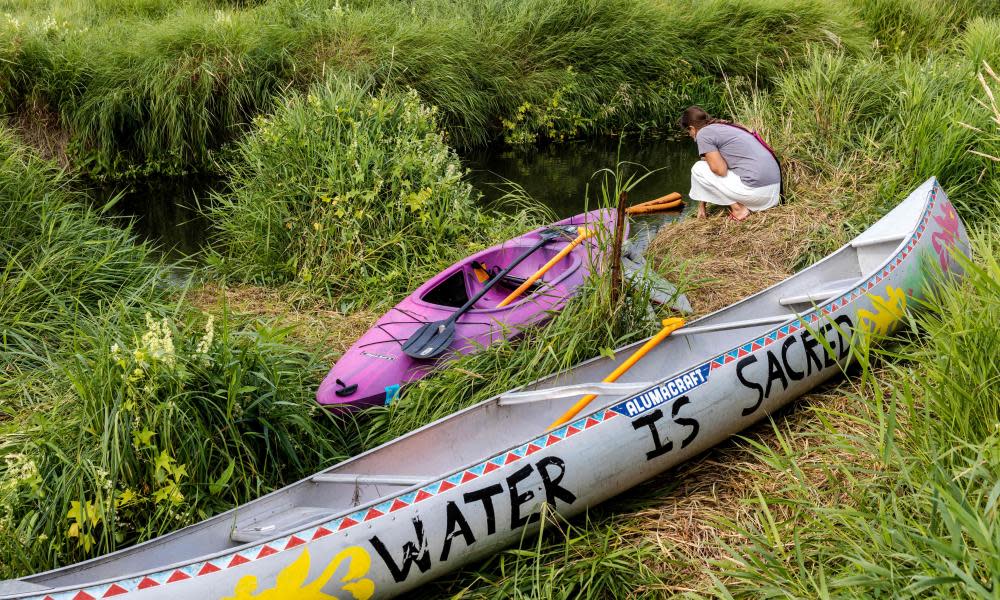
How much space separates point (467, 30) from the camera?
9.73m

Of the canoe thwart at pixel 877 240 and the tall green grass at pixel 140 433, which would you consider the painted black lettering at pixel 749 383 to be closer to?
the canoe thwart at pixel 877 240

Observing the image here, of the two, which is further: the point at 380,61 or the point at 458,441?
the point at 380,61

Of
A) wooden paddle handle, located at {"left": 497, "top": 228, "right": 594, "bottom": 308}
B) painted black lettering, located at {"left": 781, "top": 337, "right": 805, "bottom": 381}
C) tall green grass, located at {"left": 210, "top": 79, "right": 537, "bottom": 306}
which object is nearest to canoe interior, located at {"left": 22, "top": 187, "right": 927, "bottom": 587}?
painted black lettering, located at {"left": 781, "top": 337, "right": 805, "bottom": 381}

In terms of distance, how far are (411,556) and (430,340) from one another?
1425 mm

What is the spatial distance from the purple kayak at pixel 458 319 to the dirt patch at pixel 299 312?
538 mm

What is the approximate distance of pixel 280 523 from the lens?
313cm

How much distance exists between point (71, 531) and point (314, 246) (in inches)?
116

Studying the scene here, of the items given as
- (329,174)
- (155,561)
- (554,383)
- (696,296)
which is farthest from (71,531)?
(696,296)

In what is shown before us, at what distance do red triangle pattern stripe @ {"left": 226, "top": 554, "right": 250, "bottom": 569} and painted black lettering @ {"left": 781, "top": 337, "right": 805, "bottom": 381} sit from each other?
7.90 feet

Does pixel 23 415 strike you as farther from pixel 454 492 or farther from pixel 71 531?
pixel 454 492

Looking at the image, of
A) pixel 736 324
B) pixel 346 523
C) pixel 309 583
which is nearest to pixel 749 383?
pixel 736 324

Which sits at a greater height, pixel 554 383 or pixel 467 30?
pixel 467 30

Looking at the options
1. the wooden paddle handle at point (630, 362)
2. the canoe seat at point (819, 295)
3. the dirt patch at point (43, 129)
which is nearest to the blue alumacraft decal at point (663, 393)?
the wooden paddle handle at point (630, 362)

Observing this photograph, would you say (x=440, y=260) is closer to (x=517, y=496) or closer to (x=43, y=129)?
(x=517, y=496)
